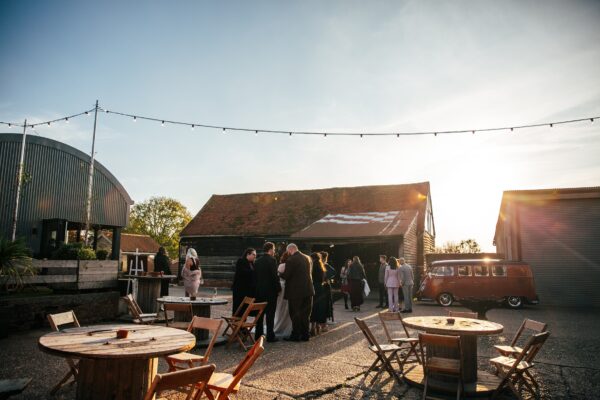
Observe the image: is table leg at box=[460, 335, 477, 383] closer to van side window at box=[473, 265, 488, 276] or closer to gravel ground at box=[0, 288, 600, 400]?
gravel ground at box=[0, 288, 600, 400]

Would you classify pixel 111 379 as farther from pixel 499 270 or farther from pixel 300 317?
pixel 499 270

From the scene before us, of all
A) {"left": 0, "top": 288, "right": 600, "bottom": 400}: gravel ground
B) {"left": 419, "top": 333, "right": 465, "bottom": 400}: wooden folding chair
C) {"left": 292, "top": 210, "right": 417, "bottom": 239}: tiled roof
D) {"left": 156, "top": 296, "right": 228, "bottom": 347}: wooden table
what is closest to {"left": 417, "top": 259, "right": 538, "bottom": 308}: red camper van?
{"left": 292, "top": 210, "right": 417, "bottom": 239}: tiled roof

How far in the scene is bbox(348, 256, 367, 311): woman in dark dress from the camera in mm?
13539

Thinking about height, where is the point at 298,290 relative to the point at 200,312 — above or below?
above

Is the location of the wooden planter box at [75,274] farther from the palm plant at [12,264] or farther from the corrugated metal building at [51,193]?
the corrugated metal building at [51,193]

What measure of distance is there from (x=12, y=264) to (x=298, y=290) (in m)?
6.28

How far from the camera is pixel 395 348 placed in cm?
562

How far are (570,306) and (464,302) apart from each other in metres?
11.1

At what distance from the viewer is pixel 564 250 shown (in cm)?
1652

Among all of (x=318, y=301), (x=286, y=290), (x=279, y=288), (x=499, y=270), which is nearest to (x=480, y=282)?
(x=499, y=270)

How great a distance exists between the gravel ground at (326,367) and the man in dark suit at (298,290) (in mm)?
362

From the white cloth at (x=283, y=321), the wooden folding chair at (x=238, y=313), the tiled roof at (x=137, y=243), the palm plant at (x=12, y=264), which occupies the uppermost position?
the tiled roof at (x=137, y=243)

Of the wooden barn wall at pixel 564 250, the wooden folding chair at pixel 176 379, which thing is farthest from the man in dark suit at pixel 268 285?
the wooden barn wall at pixel 564 250

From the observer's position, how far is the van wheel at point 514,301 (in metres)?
14.9
